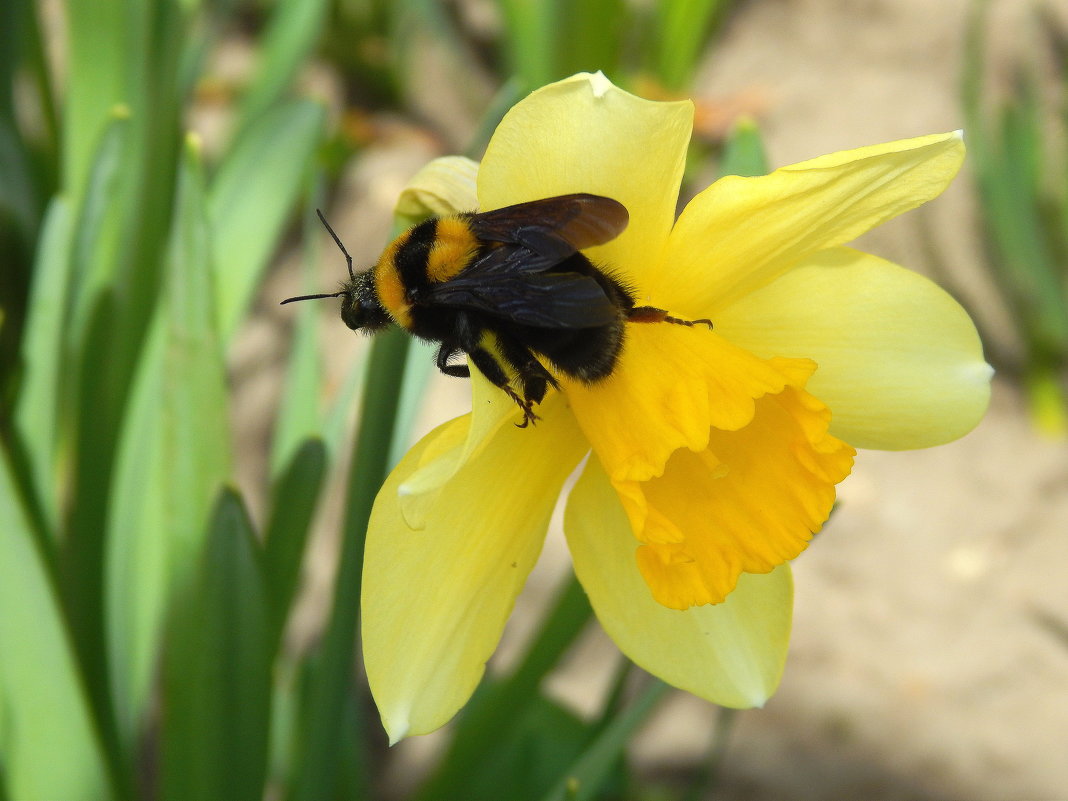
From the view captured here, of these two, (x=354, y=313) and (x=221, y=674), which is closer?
(x=354, y=313)

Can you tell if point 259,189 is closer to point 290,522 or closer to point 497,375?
point 290,522

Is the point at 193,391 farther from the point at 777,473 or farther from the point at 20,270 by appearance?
the point at 20,270

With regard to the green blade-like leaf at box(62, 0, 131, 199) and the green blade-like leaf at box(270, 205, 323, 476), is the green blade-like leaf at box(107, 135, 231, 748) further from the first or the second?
the green blade-like leaf at box(62, 0, 131, 199)

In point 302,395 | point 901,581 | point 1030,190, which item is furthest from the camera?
point 1030,190

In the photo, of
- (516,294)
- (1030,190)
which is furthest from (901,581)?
(516,294)

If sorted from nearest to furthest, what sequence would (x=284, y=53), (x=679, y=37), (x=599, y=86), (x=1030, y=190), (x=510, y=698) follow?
(x=599, y=86) < (x=510, y=698) < (x=284, y=53) < (x=1030, y=190) < (x=679, y=37)

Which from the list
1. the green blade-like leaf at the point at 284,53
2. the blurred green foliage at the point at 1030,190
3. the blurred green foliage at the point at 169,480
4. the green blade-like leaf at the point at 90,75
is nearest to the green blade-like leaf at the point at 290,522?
the blurred green foliage at the point at 169,480

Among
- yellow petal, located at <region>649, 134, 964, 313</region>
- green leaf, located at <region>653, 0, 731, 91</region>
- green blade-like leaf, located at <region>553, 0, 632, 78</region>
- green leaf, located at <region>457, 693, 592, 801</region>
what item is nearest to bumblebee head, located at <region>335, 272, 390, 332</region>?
yellow petal, located at <region>649, 134, 964, 313</region>

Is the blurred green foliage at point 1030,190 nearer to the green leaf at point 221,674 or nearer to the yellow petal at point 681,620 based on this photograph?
the yellow petal at point 681,620
